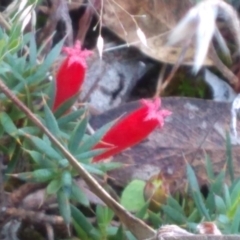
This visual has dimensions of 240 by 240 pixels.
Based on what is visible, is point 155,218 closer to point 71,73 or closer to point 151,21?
point 71,73

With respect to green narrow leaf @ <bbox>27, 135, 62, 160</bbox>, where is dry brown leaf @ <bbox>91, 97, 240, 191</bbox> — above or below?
below

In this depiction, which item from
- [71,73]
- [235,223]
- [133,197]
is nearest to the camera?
[235,223]

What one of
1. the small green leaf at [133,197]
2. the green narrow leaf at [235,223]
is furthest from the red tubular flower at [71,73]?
the green narrow leaf at [235,223]

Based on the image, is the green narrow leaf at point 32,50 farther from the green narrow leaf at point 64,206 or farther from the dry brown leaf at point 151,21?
the dry brown leaf at point 151,21

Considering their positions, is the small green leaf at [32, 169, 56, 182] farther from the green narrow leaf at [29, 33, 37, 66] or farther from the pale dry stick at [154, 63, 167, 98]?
the pale dry stick at [154, 63, 167, 98]

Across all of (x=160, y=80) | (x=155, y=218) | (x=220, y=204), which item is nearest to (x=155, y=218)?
(x=155, y=218)

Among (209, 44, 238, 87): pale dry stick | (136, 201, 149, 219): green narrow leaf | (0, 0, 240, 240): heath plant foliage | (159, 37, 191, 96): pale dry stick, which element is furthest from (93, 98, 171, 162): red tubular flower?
(209, 44, 238, 87): pale dry stick
